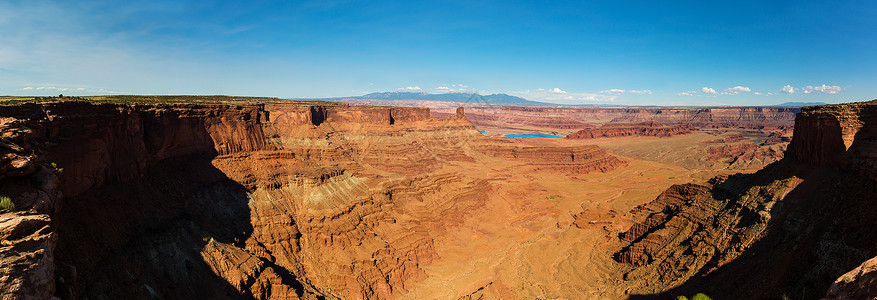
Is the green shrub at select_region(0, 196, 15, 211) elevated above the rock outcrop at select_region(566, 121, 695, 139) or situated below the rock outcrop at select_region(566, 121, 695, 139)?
above

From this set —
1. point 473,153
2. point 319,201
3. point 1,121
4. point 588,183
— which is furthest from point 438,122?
point 1,121

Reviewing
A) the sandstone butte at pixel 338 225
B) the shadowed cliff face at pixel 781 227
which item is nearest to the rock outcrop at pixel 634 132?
the sandstone butte at pixel 338 225

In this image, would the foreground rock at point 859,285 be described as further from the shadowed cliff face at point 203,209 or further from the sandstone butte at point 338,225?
the shadowed cliff face at point 203,209

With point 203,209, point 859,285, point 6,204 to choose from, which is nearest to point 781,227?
point 859,285

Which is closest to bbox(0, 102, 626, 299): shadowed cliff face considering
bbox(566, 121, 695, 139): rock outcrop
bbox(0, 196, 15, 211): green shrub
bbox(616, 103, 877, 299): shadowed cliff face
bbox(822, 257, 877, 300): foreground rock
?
bbox(0, 196, 15, 211): green shrub

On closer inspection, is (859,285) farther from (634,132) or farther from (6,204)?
(634,132)

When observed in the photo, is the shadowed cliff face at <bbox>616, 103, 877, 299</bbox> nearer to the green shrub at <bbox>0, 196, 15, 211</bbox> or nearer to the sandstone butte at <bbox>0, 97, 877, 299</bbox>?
the sandstone butte at <bbox>0, 97, 877, 299</bbox>
